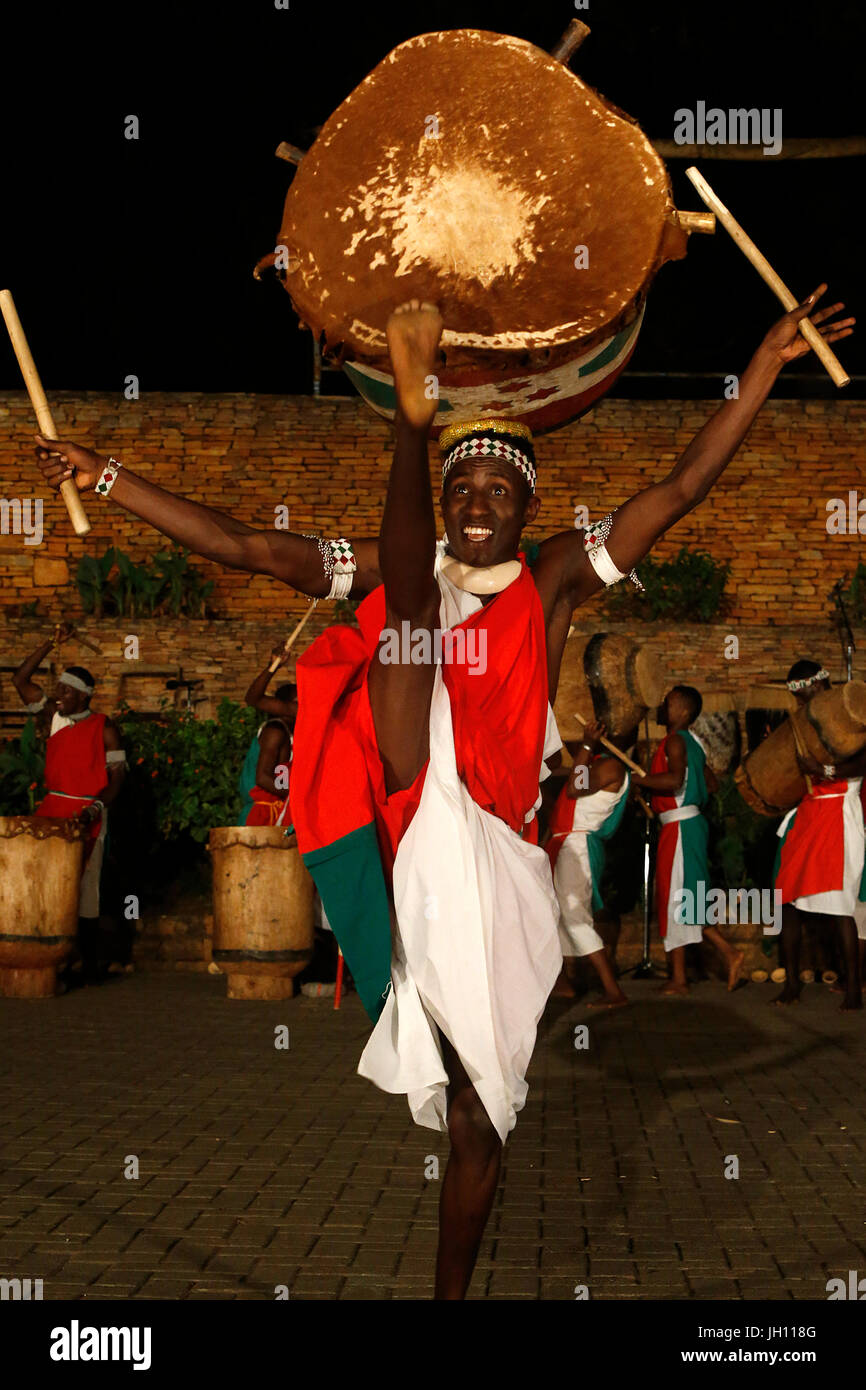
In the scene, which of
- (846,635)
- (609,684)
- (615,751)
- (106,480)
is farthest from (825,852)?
(846,635)

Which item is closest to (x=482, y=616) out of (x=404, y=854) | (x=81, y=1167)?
(x=404, y=854)

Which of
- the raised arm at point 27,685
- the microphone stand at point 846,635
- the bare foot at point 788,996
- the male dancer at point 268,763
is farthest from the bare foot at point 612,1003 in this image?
the microphone stand at point 846,635

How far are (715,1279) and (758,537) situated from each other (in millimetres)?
15743

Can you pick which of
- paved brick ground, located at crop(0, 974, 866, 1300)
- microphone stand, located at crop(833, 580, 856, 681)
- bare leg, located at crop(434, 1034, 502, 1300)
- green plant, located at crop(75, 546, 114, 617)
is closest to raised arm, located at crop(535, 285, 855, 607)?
bare leg, located at crop(434, 1034, 502, 1300)

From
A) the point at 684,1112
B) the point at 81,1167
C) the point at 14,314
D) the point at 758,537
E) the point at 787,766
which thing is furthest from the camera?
the point at 758,537

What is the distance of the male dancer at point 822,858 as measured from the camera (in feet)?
29.5

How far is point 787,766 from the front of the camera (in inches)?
389

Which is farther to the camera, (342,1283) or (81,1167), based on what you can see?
(81,1167)

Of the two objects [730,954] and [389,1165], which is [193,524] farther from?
[730,954]

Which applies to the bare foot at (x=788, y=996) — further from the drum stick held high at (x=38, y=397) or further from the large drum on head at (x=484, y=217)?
the drum stick held high at (x=38, y=397)

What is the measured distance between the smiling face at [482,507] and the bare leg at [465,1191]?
1.21 metres

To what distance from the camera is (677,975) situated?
379 inches

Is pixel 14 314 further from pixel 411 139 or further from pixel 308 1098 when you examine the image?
pixel 308 1098

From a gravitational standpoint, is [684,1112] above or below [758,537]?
below
